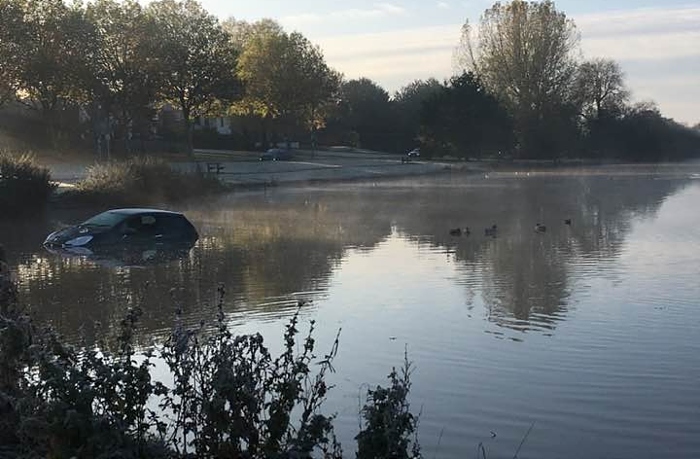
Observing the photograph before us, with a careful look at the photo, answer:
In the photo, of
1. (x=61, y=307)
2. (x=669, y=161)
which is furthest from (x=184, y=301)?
(x=669, y=161)

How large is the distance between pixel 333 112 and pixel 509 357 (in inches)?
3752

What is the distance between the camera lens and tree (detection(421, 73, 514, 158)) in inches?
3661

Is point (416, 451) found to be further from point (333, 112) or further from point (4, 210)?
point (333, 112)

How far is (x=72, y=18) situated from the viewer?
225ft

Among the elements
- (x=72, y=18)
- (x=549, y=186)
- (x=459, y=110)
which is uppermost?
(x=72, y=18)

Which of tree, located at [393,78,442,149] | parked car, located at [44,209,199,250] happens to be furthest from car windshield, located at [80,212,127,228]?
tree, located at [393,78,442,149]

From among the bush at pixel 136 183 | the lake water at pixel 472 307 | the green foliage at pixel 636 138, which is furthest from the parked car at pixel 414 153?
the lake water at pixel 472 307

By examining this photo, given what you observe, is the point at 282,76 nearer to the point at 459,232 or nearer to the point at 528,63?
the point at 528,63

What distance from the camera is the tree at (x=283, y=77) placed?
89750 mm

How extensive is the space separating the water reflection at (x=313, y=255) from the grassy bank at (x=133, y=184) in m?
1.81

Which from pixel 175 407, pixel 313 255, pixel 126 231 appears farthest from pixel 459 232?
pixel 175 407

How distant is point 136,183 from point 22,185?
680 centimetres

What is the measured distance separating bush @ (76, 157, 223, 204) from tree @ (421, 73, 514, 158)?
1778 inches

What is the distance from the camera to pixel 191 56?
74.0 metres
